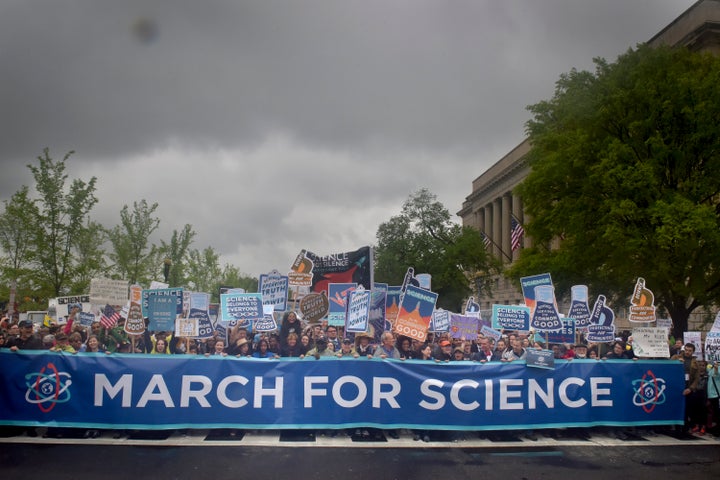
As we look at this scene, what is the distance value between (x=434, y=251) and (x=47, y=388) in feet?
159

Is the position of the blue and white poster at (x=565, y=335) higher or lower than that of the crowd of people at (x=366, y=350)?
higher

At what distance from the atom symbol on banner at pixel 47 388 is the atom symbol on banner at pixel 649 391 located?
367 inches

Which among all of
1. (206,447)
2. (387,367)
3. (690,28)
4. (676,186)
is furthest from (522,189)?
(206,447)

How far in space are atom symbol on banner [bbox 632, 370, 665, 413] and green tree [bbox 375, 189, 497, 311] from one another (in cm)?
4119

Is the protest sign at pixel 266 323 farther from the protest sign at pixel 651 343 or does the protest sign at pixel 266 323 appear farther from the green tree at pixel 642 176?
the green tree at pixel 642 176

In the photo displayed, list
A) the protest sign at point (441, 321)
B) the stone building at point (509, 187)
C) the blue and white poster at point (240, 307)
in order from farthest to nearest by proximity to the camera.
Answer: the stone building at point (509, 187)
the protest sign at point (441, 321)
the blue and white poster at point (240, 307)

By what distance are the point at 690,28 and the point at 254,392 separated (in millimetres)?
31277

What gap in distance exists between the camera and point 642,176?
2269 centimetres

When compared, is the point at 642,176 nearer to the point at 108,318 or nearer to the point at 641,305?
the point at 641,305

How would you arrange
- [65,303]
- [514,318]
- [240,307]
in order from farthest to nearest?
1. [65,303]
2. [514,318]
3. [240,307]

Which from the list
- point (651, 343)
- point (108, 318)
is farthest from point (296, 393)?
point (108, 318)

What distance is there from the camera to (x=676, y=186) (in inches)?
952

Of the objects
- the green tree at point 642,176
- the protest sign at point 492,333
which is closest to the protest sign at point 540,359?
the protest sign at point 492,333

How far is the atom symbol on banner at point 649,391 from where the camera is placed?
33.8 feet
